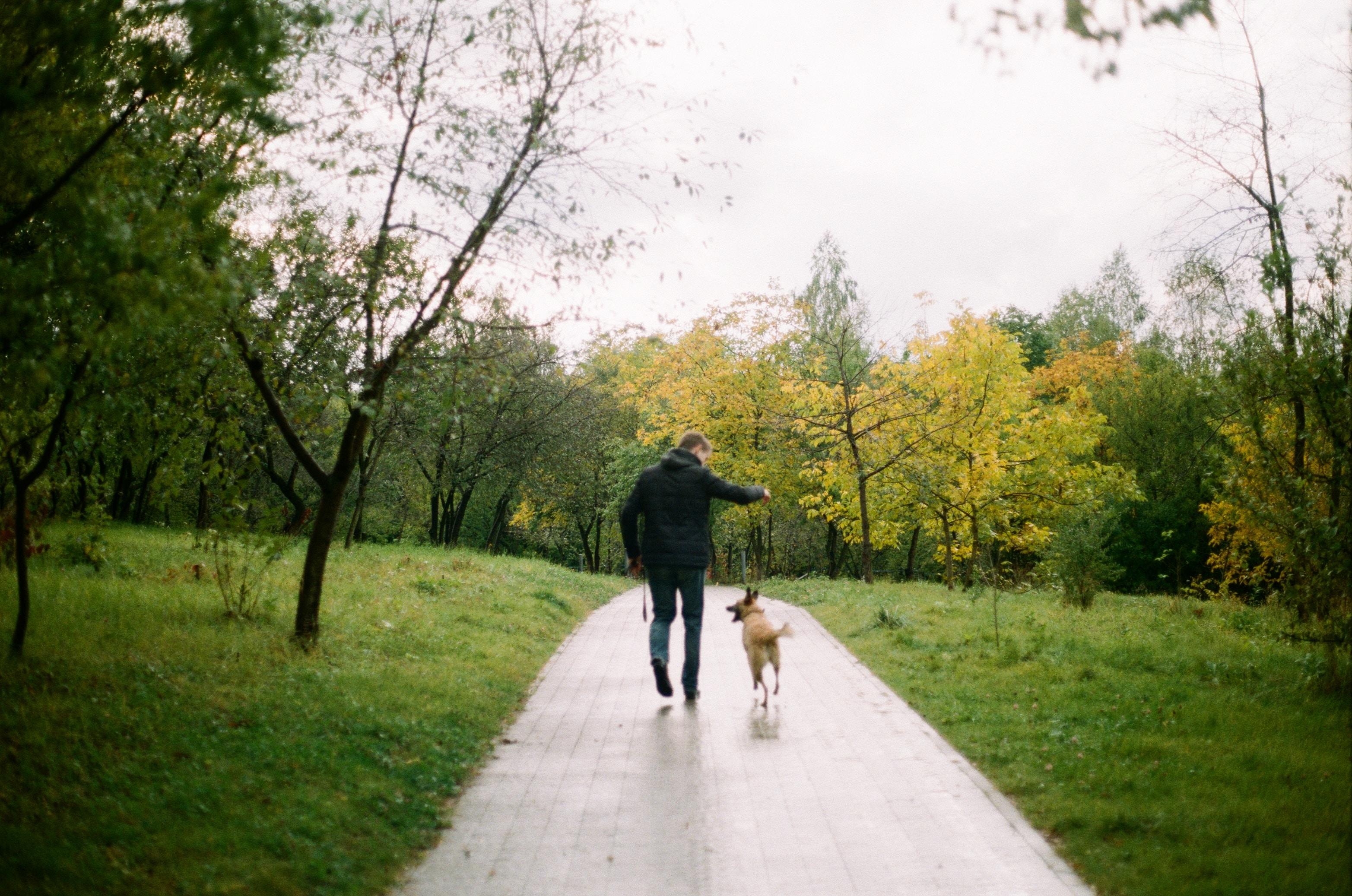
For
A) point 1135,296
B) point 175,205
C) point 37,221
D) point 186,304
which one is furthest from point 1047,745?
point 1135,296

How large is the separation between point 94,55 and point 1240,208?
13.2m

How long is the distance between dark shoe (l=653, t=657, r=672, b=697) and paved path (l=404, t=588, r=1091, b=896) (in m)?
0.19

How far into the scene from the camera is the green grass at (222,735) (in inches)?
174

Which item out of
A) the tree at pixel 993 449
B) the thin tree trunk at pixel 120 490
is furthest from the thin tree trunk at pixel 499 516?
the tree at pixel 993 449

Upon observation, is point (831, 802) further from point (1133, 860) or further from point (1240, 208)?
point (1240, 208)

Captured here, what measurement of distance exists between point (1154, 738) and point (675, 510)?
404 centimetres

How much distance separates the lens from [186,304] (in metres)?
4.35

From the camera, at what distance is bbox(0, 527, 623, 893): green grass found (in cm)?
441

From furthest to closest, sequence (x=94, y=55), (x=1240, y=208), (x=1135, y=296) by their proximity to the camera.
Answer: (x=1135, y=296) < (x=1240, y=208) < (x=94, y=55)

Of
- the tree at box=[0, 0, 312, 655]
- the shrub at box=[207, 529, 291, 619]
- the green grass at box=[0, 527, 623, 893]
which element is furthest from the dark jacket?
the tree at box=[0, 0, 312, 655]

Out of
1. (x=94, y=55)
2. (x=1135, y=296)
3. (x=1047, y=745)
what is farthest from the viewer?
(x=1135, y=296)

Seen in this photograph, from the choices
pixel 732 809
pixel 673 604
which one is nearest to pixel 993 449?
pixel 673 604

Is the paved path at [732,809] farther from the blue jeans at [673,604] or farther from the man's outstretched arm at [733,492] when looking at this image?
the man's outstretched arm at [733,492]

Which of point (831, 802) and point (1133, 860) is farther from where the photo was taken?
point (831, 802)
